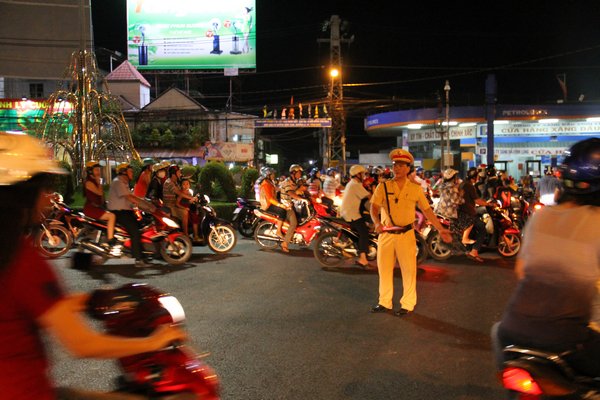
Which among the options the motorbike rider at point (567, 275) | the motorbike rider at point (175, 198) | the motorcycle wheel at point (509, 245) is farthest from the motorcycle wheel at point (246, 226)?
the motorbike rider at point (567, 275)

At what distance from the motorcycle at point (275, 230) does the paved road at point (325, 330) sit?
1.74 metres

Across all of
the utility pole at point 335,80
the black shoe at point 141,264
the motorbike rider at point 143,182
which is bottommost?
→ the black shoe at point 141,264

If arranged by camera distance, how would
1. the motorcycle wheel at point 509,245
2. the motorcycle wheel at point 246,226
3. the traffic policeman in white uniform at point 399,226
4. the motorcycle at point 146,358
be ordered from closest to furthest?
the motorcycle at point 146,358, the traffic policeman in white uniform at point 399,226, the motorcycle wheel at point 509,245, the motorcycle wheel at point 246,226

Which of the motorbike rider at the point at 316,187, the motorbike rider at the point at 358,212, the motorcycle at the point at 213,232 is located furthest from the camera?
the motorbike rider at the point at 316,187

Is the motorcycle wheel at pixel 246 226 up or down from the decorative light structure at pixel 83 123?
down

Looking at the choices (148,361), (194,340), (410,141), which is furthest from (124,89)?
(148,361)

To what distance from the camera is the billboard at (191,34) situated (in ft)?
114

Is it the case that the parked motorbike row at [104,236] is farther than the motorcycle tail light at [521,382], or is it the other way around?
the parked motorbike row at [104,236]

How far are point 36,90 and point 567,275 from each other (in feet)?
130

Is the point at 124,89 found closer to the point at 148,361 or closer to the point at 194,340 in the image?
the point at 194,340

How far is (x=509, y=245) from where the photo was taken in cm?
1092

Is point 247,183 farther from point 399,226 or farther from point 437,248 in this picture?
point 399,226

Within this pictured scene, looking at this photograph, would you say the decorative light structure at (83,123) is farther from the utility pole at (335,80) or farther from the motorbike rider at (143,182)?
the utility pole at (335,80)

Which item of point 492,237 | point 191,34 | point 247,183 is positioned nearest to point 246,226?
point 247,183
